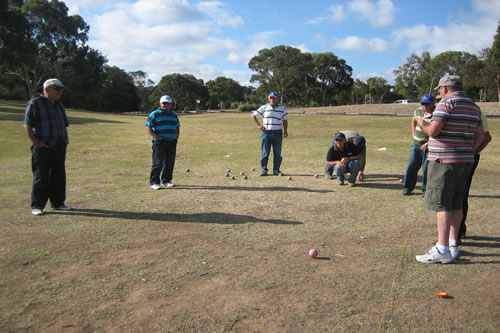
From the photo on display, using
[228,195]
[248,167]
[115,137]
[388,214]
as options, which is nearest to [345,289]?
[388,214]

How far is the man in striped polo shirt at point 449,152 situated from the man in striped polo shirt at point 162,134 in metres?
5.33

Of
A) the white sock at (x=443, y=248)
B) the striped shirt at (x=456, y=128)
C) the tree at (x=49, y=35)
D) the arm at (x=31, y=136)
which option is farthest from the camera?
the tree at (x=49, y=35)

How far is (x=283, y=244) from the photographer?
5148 mm

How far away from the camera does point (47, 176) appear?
6250 mm

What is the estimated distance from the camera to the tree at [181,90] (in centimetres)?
8625

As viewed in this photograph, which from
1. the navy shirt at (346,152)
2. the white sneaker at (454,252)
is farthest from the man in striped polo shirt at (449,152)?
the navy shirt at (346,152)

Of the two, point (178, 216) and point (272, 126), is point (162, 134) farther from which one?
point (272, 126)

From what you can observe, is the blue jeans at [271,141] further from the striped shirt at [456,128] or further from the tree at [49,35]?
the tree at [49,35]

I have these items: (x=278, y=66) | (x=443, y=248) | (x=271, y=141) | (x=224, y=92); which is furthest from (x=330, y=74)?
(x=443, y=248)

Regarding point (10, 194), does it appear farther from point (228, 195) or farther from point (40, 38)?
point (40, 38)

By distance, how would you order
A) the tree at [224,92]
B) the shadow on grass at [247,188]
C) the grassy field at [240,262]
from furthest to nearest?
the tree at [224,92]
the shadow on grass at [247,188]
the grassy field at [240,262]

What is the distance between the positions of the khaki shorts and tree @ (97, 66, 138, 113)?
6772 cm

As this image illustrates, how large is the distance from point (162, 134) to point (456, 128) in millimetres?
5739

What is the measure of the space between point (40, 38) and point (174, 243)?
2392 inches
